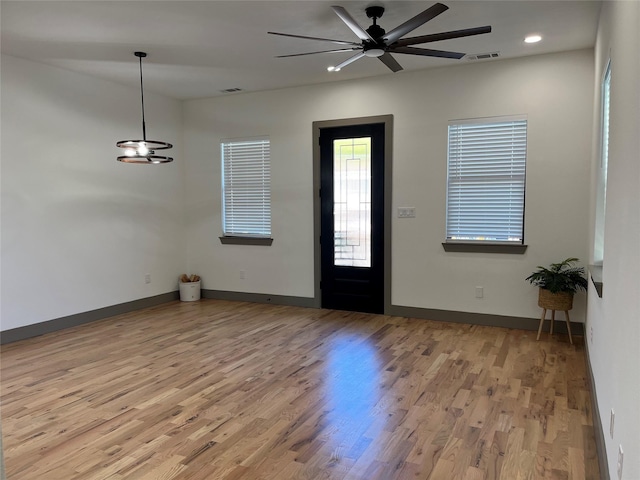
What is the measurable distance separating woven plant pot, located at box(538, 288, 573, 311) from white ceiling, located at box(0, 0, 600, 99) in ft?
7.70

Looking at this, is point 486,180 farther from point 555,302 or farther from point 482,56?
point 555,302

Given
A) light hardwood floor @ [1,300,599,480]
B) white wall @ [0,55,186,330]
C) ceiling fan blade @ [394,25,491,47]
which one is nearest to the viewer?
light hardwood floor @ [1,300,599,480]

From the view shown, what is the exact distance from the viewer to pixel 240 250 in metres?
6.50

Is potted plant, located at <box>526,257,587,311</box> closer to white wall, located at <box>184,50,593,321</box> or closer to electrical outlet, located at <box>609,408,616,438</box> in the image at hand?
white wall, located at <box>184,50,593,321</box>

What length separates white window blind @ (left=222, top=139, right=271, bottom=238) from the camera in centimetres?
628

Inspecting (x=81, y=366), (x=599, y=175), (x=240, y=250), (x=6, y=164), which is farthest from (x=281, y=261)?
(x=599, y=175)

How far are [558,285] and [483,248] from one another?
891mm

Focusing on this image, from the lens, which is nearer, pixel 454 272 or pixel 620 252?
pixel 620 252

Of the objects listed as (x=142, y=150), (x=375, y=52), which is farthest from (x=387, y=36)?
(x=142, y=150)

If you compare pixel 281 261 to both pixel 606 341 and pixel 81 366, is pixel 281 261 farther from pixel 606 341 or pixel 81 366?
pixel 606 341

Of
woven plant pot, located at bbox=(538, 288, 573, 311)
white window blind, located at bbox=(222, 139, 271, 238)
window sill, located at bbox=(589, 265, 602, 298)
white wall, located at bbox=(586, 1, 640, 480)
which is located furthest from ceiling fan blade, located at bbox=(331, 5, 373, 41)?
white window blind, located at bbox=(222, 139, 271, 238)

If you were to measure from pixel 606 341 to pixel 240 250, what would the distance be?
4.87 m

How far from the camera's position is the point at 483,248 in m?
5.02

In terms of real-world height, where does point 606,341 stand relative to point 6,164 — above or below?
below
